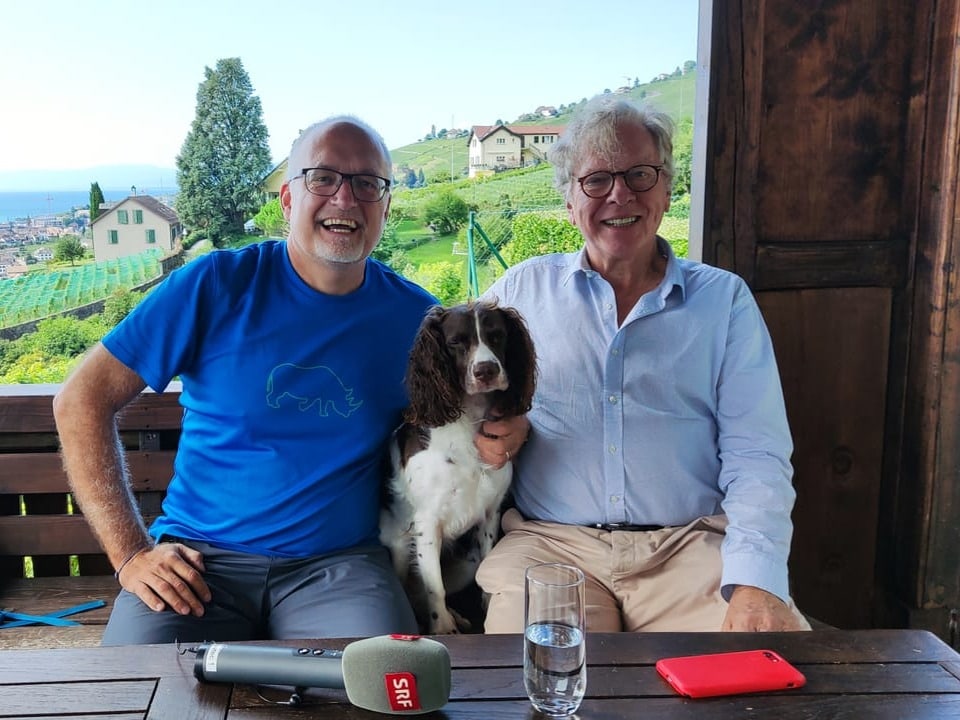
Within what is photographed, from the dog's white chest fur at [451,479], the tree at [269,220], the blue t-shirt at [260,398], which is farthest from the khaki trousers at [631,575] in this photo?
the tree at [269,220]

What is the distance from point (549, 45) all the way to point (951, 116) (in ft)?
6.35

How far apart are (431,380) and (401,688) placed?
113cm

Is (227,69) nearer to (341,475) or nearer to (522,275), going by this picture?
(522,275)

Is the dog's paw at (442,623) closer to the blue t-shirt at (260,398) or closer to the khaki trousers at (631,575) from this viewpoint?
the khaki trousers at (631,575)

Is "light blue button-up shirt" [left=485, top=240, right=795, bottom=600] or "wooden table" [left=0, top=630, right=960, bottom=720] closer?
"wooden table" [left=0, top=630, right=960, bottom=720]

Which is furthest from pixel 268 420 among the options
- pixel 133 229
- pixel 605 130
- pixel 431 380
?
pixel 133 229

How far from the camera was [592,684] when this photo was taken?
1.25m

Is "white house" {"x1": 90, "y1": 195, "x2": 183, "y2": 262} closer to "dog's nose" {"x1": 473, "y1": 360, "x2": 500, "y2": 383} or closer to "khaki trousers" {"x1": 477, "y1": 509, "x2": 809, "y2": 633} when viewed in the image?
"dog's nose" {"x1": 473, "y1": 360, "x2": 500, "y2": 383}

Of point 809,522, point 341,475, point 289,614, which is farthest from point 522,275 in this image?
point 809,522

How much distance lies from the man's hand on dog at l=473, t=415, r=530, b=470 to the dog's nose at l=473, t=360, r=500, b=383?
0.40 ft

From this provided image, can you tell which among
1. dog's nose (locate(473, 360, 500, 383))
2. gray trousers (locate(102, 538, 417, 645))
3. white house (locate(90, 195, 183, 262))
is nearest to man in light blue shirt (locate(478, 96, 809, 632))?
dog's nose (locate(473, 360, 500, 383))

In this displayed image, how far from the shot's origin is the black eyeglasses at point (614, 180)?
2.27 metres

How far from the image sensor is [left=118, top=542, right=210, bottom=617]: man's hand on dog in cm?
192

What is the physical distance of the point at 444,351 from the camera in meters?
2.24
